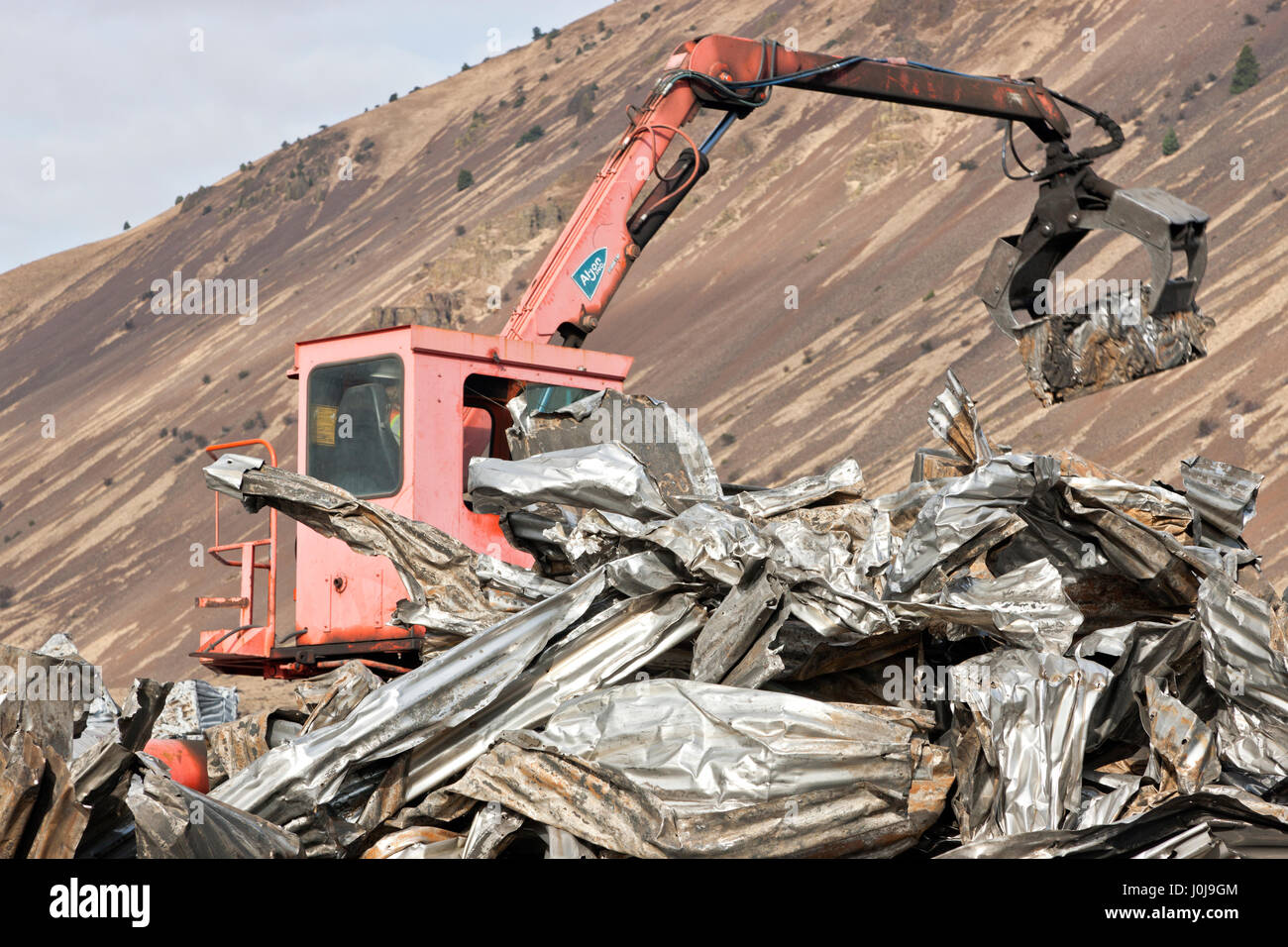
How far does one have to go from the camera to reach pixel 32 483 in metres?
46.0

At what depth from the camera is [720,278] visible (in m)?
38.8

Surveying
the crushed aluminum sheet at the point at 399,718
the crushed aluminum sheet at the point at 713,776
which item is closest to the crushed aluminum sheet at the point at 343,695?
the crushed aluminum sheet at the point at 399,718

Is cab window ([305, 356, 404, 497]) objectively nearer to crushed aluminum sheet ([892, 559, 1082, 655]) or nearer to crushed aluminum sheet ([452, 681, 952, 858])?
crushed aluminum sheet ([452, 681, 952, 858])

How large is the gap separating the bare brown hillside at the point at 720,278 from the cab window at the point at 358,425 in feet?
44.7

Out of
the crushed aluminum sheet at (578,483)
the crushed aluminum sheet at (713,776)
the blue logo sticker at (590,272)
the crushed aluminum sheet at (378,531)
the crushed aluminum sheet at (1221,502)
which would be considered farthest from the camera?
the blue logo sticker at (590,272)

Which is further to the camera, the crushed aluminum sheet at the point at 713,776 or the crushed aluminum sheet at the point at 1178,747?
the crushed aluminum sheet at the point at 1178,747

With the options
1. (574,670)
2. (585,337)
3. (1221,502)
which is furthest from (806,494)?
(585,337)

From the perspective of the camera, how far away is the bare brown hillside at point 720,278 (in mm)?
26609

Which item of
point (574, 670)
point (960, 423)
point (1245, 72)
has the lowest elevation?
point (574, 670)

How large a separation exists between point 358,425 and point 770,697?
3.53 m

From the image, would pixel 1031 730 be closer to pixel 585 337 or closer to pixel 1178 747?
pixel 1178 747

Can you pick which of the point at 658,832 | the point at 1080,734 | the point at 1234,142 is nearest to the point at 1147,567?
the point at 1080,734

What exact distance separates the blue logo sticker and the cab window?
5.88 ft

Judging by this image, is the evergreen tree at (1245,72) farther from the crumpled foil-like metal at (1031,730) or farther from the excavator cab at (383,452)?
the crumpled foil-like metal at (1031,730)
